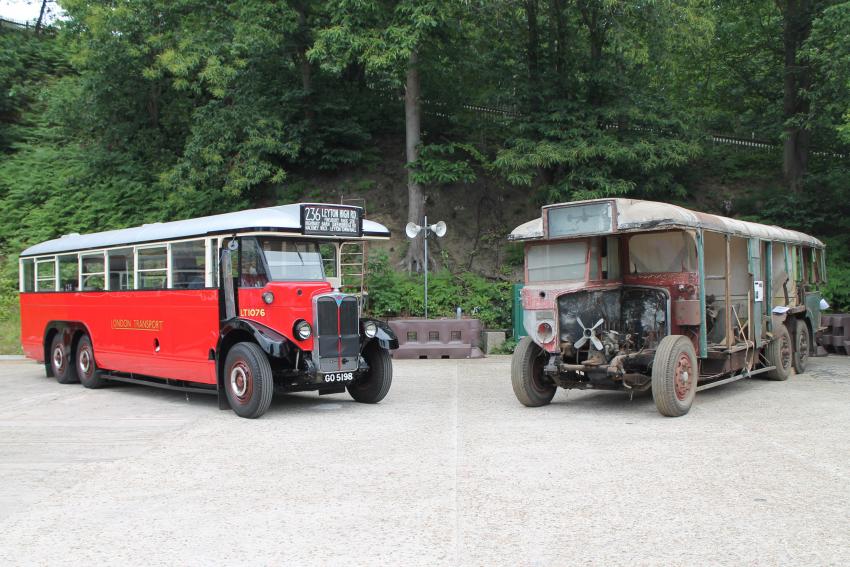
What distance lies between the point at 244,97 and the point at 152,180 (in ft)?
19.6

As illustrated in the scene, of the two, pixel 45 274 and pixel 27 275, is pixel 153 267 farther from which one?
pixel 27 275

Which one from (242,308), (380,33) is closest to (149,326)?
(242,308)

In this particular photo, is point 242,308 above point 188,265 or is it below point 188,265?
below

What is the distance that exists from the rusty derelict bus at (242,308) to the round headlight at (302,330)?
16 millimetres

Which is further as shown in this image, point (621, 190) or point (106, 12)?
point (106, 12)

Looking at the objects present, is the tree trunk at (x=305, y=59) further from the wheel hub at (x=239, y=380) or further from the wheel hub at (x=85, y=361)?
the wheel hub at (x=239, y=380)

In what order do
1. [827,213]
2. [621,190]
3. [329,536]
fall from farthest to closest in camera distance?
[827,213] < [621,190] < [329,536]

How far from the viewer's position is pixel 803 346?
50.3 ft

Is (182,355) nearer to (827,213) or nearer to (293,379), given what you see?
(293,379)

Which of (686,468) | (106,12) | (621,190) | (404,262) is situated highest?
(106,12)

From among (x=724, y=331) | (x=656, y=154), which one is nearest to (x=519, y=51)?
(x=656, y=154)

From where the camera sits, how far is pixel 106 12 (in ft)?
76.7

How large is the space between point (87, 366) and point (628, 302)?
9.94 meters

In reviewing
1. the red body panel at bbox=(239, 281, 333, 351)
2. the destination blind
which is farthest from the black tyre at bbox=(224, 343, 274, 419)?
the destination blind
